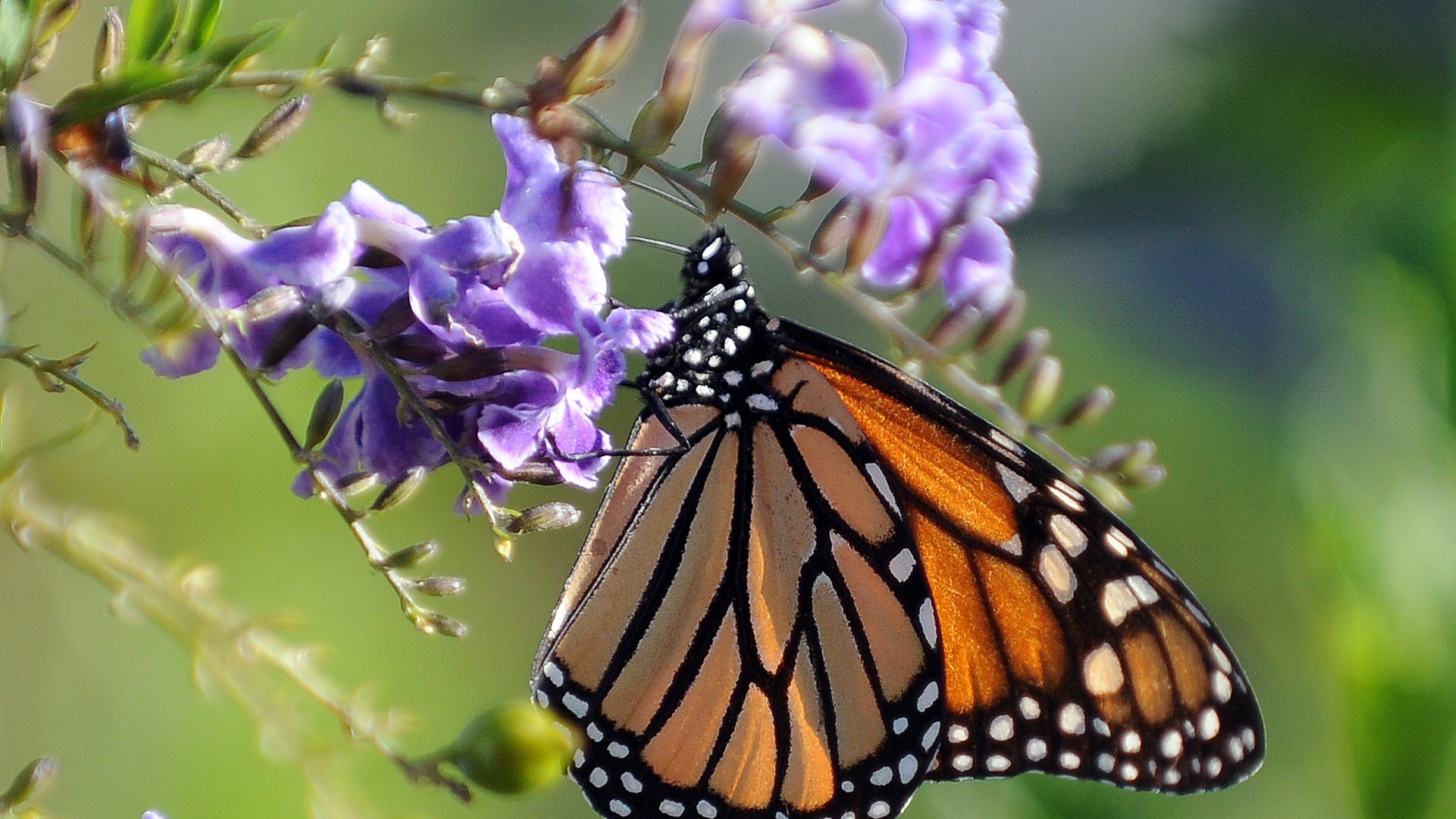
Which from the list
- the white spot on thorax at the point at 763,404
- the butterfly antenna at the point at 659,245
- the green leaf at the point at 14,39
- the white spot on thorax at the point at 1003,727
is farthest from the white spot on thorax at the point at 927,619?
the green leaf at the point at 14,39

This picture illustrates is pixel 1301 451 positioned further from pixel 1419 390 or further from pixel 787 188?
pixel 787 188

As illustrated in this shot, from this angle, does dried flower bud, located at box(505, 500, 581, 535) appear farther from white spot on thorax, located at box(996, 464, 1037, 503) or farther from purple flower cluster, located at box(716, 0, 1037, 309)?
white spot on thorax, located at box(996, 464, 1037, 503)

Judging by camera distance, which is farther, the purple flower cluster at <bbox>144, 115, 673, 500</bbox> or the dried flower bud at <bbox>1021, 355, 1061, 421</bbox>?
the dried flower bud at <bbox>1021, 355, 1061, 421</bbox>

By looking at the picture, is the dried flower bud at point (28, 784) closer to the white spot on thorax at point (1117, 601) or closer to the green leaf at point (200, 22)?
the green leaf at point (200, 22)

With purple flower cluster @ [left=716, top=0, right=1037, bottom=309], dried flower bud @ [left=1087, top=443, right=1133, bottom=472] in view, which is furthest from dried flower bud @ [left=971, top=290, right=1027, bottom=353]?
dried flower bud @ [left=1087, top=443, right=1133, bottom=472]

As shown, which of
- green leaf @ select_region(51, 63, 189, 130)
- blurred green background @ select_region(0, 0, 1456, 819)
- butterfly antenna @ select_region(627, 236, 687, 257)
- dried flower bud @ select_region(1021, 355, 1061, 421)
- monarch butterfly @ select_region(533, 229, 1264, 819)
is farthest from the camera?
blurred green background @ select_region(0, 0, 1456, 819)

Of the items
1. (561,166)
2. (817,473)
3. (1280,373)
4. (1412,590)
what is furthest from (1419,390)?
(1280,373)
